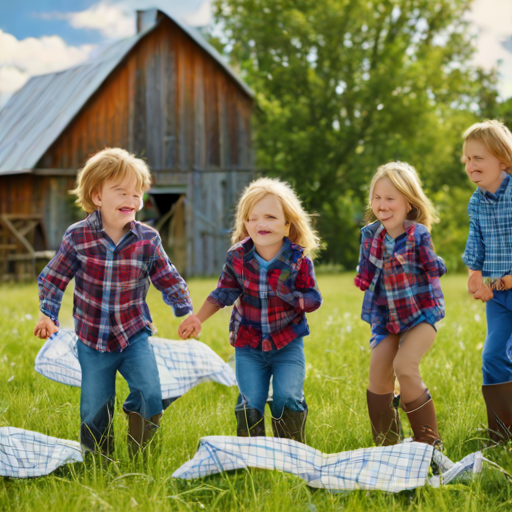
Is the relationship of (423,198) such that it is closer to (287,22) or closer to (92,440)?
(92,440)

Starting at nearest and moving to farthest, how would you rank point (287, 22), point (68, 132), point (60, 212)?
point (68, 132), point (60, 212), point (287, 22)

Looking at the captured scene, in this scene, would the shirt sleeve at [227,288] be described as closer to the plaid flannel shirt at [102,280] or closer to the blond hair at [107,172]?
the plaid flannel shirt at [102,280]

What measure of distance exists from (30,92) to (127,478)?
4.76 meters

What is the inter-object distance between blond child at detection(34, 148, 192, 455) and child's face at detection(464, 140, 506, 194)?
69.3 inches

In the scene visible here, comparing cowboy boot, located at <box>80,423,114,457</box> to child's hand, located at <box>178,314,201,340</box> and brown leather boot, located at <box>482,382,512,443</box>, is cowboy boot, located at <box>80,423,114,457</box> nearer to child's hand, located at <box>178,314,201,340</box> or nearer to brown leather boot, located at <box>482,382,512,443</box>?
child's hand, located at <box>178,314,201,340</box>

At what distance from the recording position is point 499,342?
3500mm

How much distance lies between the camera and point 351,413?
3795mm

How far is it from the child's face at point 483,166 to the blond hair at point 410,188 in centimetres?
31

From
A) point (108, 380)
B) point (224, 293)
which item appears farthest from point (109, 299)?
point (224, 293)

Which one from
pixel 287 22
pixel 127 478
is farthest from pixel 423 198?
pixel 287 22

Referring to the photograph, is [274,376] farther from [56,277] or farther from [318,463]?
[56,277]

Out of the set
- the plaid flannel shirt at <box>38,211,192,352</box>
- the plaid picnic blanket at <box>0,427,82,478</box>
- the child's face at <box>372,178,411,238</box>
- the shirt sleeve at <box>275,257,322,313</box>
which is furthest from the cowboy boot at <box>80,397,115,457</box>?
the child's face at <box>372,178,411,238</box>

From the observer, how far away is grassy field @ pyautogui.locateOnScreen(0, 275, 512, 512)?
2.61 metres

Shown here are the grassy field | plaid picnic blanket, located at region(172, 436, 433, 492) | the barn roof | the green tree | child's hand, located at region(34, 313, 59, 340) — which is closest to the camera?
the grassy field
